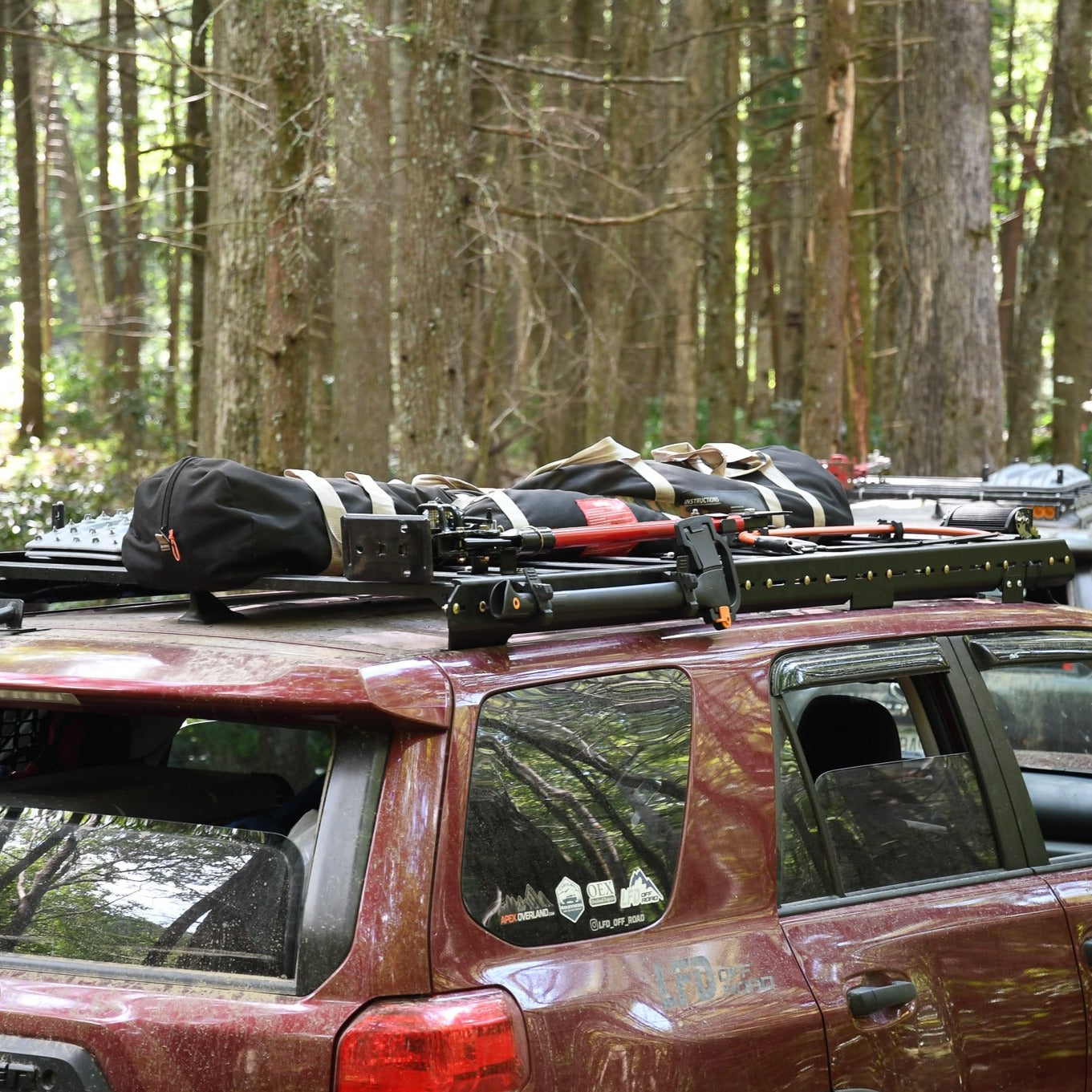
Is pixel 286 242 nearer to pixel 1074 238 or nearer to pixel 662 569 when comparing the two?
pixel 662 569

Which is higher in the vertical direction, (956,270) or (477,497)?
(956,270)

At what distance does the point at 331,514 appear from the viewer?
115 inches

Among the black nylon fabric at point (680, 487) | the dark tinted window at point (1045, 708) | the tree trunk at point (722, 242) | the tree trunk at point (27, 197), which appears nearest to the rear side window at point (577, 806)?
the black nylon fabric at point (680, 487)

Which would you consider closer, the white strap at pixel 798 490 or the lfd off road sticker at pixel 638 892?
the lfd off road sticker at pixel 638 892

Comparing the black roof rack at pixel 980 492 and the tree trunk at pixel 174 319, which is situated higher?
the tree trunk at pixel 174 319

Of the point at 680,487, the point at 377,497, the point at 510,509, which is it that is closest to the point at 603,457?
the point at 680,487

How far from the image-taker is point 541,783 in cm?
237

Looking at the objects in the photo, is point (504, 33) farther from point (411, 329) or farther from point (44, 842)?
point (44, 842)

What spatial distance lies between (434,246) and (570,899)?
7.85 meters

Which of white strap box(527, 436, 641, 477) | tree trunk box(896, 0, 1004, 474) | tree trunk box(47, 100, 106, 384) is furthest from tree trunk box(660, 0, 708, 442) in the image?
tree trunk box(47, 100, 106, 384)

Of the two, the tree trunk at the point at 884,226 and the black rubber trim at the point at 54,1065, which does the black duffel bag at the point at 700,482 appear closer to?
the black rubber trim at the point at 54,1065

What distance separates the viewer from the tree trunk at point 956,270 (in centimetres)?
1306

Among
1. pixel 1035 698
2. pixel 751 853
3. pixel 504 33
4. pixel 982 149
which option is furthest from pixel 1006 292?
pixel 751 853

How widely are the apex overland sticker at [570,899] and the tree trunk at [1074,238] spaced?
19.3 meters
